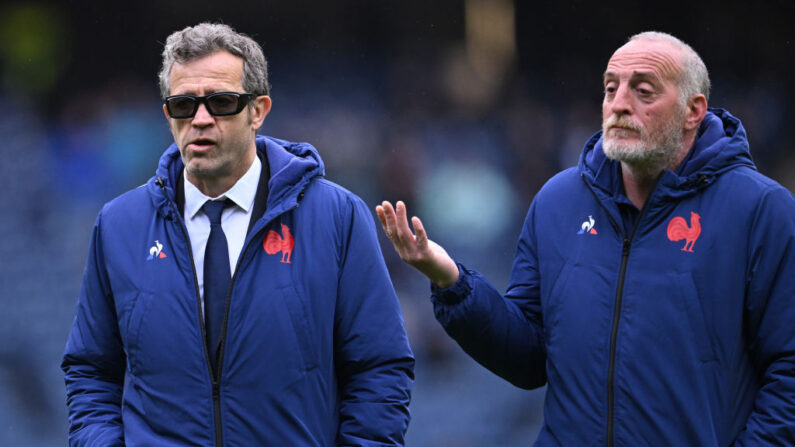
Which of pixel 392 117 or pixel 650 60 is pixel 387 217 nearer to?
pixel 650 60

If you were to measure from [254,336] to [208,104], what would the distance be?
2.01 feet

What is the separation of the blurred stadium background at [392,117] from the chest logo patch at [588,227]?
8.15ft

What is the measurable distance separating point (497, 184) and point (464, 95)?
1.53 ft

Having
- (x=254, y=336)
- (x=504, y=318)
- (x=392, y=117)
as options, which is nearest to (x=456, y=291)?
(x=504, y=318)

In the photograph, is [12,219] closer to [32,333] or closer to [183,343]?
[32,333]

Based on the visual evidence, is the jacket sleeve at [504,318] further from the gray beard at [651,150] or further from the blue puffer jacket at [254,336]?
the gray beard at [651,150]

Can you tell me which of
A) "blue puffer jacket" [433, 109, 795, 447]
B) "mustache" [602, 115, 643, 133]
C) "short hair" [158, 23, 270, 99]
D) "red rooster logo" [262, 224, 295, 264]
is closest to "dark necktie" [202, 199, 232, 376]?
"red rooster logo" [262, 224, 295, 264]

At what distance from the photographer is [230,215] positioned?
9.62 feet

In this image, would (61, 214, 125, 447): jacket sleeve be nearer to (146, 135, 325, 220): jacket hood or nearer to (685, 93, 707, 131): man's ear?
(146, 135, 325, 220): jacket hood

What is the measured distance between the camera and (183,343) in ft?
9.12

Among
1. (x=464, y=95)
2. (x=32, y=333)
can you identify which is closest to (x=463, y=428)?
(x=464, y=95)

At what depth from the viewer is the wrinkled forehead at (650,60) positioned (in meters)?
2.97

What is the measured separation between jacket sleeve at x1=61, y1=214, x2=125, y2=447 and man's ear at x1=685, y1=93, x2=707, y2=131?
1603mm

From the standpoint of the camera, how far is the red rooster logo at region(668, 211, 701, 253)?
2854mm
